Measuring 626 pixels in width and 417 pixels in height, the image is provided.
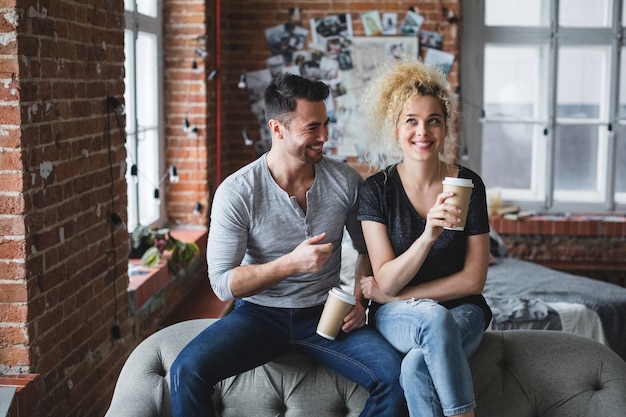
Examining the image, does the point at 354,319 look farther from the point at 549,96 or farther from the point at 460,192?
the point at 549,96

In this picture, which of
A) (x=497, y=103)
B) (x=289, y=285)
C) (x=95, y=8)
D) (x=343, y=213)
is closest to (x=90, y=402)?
(x=289, y=285)

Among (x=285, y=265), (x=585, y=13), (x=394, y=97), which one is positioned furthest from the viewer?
(x=585, y=13)

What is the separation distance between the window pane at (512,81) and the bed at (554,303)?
155 cm

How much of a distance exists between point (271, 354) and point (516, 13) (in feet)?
13.9

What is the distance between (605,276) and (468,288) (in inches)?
150

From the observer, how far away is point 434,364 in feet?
7.56

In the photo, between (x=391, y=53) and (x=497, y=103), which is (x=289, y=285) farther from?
(x=497, y=103)

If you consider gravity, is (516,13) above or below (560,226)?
above

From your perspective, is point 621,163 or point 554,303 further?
point 621,163

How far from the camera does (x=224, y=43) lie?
5.85 metres

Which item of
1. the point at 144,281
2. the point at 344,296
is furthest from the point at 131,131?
the point at 344,296

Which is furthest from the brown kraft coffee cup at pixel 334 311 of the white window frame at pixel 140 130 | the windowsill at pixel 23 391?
the white window frame at pixel 140 130

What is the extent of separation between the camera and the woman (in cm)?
237

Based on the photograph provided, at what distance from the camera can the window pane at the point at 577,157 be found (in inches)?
242
